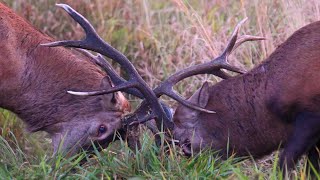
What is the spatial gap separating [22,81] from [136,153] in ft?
4.25

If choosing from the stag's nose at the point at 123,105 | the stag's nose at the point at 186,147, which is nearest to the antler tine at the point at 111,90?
the stag's nose at the point at 123,105

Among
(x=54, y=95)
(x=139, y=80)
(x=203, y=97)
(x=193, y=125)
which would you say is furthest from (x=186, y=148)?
(x=54, y=95)

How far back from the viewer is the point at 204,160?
7488 mm

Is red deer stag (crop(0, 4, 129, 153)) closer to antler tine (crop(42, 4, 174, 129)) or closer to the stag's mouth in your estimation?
antler tine (crop(42, 4, 174, 129))

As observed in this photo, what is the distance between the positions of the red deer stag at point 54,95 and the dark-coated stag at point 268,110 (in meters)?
0.64

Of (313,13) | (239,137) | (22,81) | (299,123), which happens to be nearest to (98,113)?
(22,81)

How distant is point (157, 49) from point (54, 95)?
266cm

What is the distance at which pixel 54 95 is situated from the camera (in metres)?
8.27

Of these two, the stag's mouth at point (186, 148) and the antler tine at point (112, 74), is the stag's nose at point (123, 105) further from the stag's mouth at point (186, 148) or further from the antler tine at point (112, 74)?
the stag's mouth at point (186, 148)

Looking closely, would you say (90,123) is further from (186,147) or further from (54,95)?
(186,147)

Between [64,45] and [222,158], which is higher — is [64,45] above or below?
above

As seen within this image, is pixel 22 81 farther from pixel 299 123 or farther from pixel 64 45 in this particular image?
pixel 299 123

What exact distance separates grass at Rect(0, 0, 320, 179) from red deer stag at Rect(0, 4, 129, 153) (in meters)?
0.24

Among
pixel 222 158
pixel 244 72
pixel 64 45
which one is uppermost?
pixel 64 45
